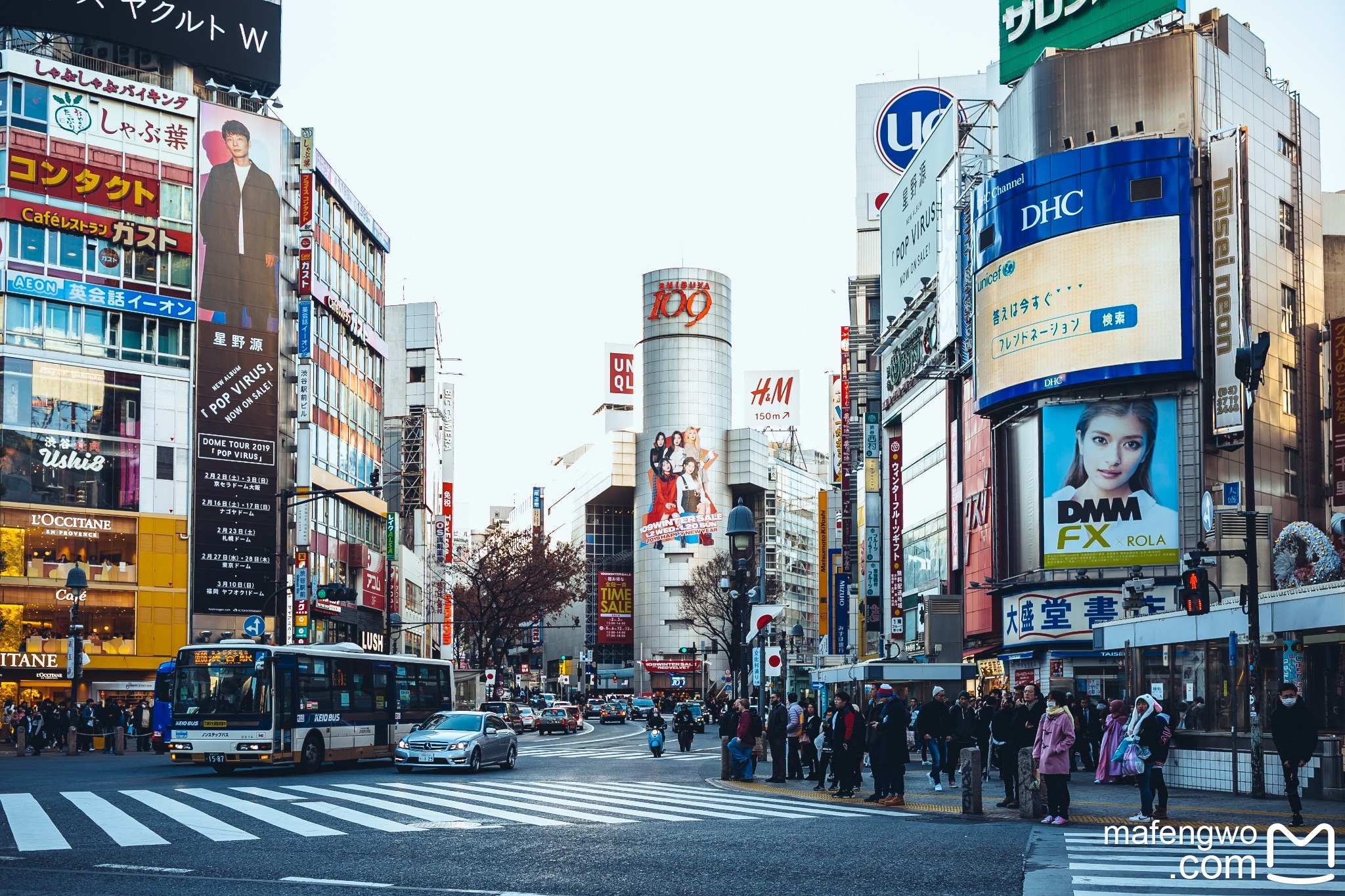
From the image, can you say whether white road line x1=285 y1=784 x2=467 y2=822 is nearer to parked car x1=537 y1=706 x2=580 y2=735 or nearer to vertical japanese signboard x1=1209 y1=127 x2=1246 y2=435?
vertical japanese signboard x1=1209 y1=127 x2=1246 y2=435

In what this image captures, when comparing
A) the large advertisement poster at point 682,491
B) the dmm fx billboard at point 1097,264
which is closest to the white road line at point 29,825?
the dmm fx billboard at point 1097,264

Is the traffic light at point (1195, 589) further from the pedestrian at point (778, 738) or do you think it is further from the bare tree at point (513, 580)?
the bare tree at point (513, 580)

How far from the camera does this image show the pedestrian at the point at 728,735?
3067 cm

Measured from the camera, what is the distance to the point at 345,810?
21422 mm

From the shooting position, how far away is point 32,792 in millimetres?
24359

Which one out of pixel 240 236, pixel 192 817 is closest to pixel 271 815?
pixel 192 817

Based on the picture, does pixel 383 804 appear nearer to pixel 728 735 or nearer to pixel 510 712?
pixel 728 735

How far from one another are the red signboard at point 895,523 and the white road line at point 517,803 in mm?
46632

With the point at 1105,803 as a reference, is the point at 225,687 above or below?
above

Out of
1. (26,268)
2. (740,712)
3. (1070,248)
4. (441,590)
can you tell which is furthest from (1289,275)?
(441,590)

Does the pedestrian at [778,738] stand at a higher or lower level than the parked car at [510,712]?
higher

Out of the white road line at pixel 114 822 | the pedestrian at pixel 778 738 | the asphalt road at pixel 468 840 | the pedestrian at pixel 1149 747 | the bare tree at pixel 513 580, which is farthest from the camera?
the bare tree at pixel 513 580

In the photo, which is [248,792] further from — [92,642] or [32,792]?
[92,642]

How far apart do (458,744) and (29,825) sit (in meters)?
15.0
